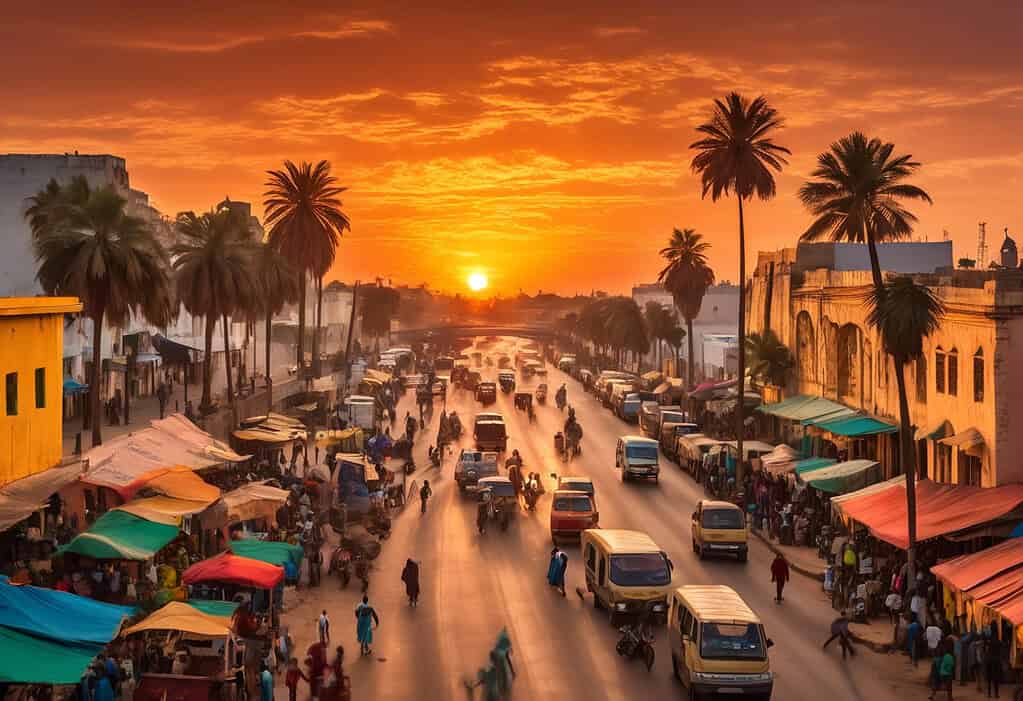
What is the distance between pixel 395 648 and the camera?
30281 mm

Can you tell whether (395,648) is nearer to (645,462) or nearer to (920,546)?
(920,546)

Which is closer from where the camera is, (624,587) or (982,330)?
(624,587)

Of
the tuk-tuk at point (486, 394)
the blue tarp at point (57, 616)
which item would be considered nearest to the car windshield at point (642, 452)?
the blue tarp at point (57, 616)

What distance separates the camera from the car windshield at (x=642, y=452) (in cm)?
5953

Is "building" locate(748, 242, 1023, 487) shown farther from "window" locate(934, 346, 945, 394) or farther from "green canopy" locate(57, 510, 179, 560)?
"green canopy" locate(57, 510, 179, 560)

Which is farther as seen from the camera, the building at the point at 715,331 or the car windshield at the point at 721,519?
the building at the point at 715,331

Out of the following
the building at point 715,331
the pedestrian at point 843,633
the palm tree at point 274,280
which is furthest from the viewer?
the building at point 715,331

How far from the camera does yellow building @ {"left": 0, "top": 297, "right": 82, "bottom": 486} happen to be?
3728cm

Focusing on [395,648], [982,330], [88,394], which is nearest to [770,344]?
[982,330]

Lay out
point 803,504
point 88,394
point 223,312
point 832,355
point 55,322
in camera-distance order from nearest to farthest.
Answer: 1. point 55,322
2. point 803,504
3. point 832,355
4. point 88,394
5. point 223,312

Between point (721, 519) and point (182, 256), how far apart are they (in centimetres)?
3930

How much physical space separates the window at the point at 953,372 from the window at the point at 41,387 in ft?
99.6

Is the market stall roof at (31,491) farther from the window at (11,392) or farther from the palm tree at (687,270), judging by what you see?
the palm tree at (687,270)

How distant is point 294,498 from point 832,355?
27.4m
